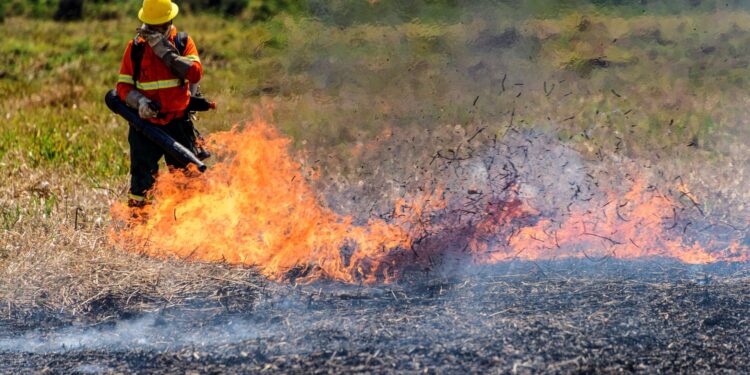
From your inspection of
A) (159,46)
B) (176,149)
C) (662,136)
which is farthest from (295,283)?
(662,136)

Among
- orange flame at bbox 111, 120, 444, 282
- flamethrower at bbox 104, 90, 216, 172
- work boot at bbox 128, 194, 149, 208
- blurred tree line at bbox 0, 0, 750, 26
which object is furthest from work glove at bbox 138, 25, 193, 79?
blurred tree line at bbox 0, 0, 750, 26

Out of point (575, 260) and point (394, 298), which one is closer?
point (394, 298)

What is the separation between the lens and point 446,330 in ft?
15.8

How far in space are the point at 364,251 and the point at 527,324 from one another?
4.75ft

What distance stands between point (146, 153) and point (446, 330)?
2691 millimetres

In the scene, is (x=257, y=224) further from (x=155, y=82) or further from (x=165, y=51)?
(x=165, y=51)

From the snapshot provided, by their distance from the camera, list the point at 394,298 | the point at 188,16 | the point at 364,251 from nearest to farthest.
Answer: the point at 394,298, the point at 364,251, the point at 188,16

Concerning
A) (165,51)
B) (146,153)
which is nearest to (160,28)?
(165,51)

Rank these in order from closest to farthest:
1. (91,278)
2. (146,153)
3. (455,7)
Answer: (91,278)
(146,153)
(455,7)

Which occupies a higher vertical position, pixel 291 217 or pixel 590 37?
pixel 590 37

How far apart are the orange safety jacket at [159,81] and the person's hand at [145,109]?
142 millimetres

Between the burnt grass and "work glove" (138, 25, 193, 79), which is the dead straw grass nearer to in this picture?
the burnt grass

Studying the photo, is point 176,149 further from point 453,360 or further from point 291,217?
point 453,360

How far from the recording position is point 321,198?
7082mm
